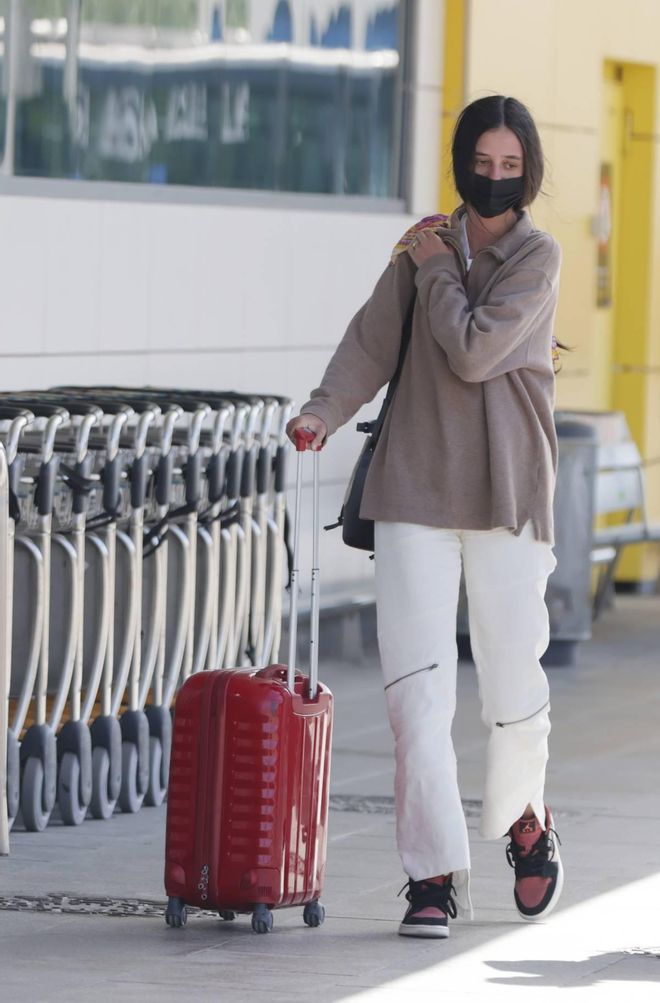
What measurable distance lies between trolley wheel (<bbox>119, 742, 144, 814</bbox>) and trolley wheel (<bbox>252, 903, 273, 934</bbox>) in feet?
5.68

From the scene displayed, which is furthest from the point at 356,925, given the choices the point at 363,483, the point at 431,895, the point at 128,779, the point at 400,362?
the point at 128,779

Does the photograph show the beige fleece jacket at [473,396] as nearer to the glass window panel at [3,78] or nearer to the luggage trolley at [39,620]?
the luggage trolley at [39,620]

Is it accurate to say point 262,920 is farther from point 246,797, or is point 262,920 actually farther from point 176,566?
point 176,566

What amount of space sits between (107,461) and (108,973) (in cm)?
214

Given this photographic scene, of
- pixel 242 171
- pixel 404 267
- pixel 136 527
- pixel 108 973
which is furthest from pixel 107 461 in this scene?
pixel 242 171

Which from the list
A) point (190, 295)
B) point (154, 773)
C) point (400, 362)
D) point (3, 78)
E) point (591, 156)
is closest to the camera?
point (400, 362)

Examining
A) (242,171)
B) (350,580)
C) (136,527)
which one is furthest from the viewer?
(350,580)

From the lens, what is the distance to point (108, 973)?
16.6 feet

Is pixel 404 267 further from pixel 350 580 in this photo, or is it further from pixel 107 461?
pixel 350 580

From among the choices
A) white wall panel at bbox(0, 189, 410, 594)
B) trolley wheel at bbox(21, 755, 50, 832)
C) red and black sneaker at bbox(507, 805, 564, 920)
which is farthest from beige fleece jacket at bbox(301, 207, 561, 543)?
white wall panel at bbox(0, 189, 410, 594)

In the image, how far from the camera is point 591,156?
13844mm

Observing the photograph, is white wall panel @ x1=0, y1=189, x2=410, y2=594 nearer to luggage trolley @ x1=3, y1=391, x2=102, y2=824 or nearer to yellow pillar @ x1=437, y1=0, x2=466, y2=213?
yellow pillar @ x1=437, y1=0, x2=466, y2=213

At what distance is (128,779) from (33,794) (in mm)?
462

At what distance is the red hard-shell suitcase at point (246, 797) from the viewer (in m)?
5.48
